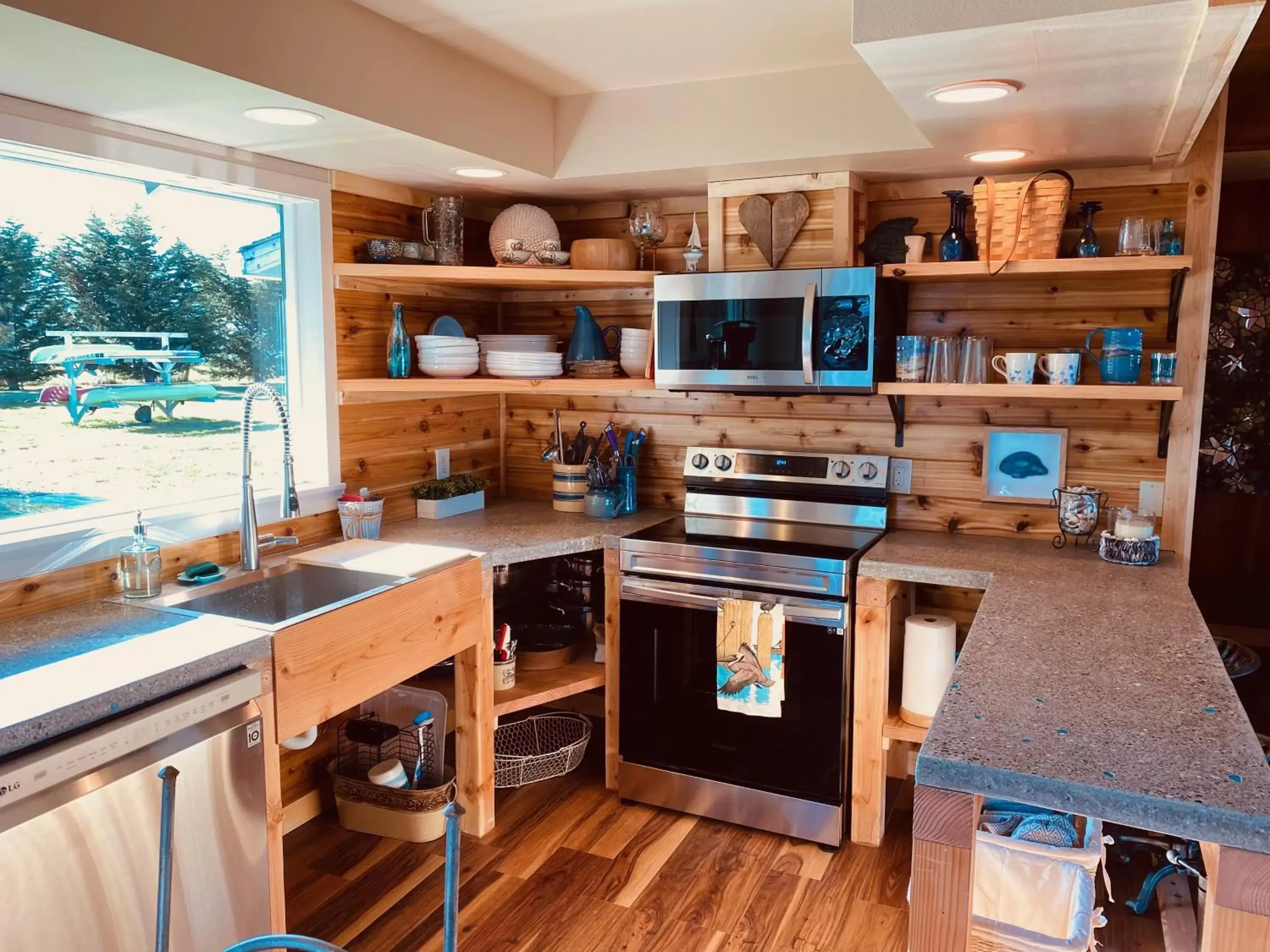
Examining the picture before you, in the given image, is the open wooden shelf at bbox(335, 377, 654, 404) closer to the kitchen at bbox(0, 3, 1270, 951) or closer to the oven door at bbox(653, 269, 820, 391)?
the kitchen at bbox(0, 3, 1270, 951)

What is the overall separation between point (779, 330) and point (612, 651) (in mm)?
1116

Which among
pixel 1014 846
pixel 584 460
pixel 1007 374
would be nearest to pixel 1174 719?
pixel 1014 846

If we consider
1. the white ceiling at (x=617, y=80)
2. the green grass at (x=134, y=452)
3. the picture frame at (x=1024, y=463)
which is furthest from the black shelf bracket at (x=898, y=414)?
the green grass at (x=134, y=452)

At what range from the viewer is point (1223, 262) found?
4.50 metres

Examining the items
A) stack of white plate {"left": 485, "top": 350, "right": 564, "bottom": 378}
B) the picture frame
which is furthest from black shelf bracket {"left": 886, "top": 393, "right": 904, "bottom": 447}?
stack of white plate {"left": 485, "top": 350, "right": 564, "bottom": 378}

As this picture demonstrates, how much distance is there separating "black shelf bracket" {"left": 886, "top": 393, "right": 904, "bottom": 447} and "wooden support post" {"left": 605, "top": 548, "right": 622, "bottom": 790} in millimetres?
960

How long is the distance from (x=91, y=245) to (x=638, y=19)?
54.6 inches

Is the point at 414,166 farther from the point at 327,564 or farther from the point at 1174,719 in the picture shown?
the point at 1174,719

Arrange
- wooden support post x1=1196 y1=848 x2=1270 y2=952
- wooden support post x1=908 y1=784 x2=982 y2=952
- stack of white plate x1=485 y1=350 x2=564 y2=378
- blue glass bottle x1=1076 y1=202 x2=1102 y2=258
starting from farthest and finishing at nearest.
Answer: stack of white plate x1=485 y1=350 x2=564 y2=378
blue glass bottle x1=1076 y1=202 x2=1102 y2=258
wooden support post x1=908 y1=784 x2=982 y2=952
wooden support post x1=1196 y1=848 x2=1270 y2=952

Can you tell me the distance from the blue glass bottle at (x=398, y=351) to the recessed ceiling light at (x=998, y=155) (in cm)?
173

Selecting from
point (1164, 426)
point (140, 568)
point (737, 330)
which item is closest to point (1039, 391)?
point (1164, 426)

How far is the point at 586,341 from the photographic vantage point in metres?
3.23

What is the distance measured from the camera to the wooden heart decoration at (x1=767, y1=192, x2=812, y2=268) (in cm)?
285

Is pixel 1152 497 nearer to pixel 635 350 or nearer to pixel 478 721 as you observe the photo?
pixel 635 350
